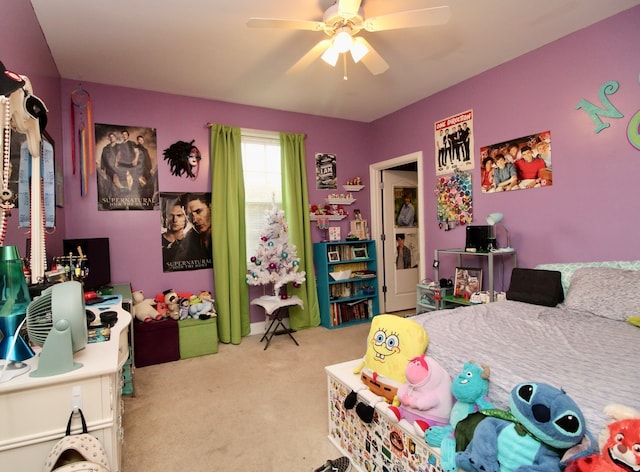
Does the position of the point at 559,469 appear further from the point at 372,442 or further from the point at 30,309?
the point at 30,309

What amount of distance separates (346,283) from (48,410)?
354cm

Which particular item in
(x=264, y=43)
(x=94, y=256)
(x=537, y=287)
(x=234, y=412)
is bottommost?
(x=234, y=412)

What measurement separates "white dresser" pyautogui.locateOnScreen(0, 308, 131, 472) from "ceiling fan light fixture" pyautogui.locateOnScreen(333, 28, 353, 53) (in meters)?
2.05

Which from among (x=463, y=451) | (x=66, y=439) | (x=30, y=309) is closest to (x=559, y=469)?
(x=463, y=451)

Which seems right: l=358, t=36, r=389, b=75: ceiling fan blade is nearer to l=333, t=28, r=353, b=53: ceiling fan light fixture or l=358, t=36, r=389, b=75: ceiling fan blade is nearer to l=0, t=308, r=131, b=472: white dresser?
l=333, t=28, r=353, b=53: ceiling fan light fixture

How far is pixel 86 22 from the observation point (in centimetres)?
233

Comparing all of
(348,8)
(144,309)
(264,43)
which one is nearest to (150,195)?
(144,309)

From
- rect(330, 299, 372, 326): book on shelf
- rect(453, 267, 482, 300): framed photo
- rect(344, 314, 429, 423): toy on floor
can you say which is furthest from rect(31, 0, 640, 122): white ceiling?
rect(330, 299, 372, 326): book on shelf

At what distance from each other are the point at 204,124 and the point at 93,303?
2.20 m

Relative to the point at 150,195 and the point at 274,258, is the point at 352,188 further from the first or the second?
the point at 150,195

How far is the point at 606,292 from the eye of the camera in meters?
2.12

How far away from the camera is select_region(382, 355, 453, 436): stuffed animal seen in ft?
4.67

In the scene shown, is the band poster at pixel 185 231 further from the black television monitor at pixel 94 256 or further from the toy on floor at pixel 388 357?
the toy on floor at pixel 388 357

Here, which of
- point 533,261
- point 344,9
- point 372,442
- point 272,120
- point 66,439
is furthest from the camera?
point 272,120
